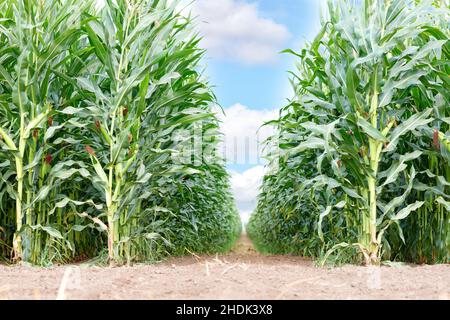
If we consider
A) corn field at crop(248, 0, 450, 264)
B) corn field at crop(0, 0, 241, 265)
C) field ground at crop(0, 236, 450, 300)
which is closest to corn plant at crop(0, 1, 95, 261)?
corn field at crop(0, 0, 241, 265)

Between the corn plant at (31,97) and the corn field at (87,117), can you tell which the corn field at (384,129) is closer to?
the corn field at (87,117)


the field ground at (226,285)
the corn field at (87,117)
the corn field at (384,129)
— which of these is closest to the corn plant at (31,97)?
the corn field at (87,117)

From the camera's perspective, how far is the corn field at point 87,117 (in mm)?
4629

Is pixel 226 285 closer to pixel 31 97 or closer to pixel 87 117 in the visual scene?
pixel 87 117

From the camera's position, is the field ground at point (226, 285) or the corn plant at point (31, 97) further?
the corn plant at point (31, 97)

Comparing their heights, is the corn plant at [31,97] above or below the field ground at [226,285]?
above

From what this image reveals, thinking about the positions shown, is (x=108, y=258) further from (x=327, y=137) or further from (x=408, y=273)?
(x=408, y=273)

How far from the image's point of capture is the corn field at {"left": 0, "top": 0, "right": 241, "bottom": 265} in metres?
4.63

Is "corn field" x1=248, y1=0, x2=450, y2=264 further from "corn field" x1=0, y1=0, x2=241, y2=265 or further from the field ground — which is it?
"corn field" x1=0, y1=0, x2=241, y2=265

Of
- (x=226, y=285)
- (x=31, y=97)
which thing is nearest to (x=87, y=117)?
(x=31, y=97)

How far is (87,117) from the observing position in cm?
506

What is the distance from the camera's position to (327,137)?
168 inches
